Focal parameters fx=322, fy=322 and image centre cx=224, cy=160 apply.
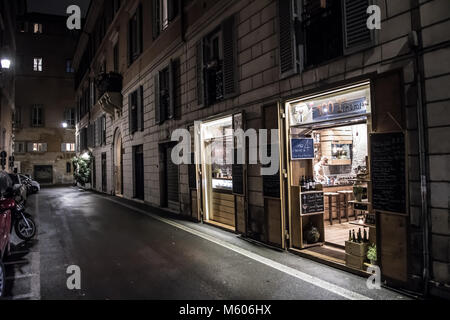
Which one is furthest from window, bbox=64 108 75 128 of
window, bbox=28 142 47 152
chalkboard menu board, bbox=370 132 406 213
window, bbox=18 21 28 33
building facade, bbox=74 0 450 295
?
chalkboard menu board, bbox=370 132 406 213

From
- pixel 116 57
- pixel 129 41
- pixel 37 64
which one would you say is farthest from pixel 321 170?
pixel 37 64

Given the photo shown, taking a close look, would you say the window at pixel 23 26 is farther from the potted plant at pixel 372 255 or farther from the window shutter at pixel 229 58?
the potted plant at pixel 372 255

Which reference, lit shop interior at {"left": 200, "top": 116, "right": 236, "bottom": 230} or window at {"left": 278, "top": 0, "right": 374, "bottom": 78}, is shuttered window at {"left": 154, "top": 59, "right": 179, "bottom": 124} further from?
window at {"left": 278, "top": 0, "right": 374, "bottom": 78}

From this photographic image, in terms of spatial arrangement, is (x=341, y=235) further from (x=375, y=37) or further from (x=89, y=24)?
(x=89, y=24)

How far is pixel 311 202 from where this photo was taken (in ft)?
22.2

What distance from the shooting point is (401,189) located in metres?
4.53

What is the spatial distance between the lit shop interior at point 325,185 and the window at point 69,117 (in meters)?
38.4

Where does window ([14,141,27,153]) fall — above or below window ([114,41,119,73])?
below

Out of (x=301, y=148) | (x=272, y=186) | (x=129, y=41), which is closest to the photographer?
(x=301, y=148)

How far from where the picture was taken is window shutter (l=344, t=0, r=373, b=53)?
5.11 m

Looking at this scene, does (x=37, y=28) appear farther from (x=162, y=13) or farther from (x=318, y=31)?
(x=318, y=31)

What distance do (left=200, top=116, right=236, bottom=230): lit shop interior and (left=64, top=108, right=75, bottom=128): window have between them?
3546 cm

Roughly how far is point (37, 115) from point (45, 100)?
2161 millimetres

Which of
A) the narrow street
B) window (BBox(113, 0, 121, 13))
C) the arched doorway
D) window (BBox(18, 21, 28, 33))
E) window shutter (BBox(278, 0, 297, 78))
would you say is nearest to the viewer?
the narrow street
